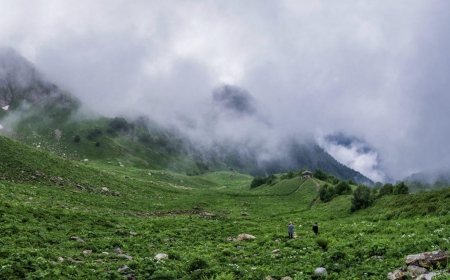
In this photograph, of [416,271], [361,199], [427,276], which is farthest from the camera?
[361,199]

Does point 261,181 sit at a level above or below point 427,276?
above

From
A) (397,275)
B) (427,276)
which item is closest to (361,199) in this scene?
(397,275)

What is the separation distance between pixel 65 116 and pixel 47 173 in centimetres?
16426

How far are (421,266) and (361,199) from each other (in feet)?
133

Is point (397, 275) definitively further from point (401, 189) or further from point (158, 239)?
point (401, 189)

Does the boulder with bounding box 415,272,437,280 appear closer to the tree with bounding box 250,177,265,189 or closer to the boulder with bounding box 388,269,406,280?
the boulder with bounding box 388,269,406,280

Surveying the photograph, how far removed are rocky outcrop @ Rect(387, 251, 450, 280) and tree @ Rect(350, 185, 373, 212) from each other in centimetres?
3929

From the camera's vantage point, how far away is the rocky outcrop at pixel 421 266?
42.7 feet

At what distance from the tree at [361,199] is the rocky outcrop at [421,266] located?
3929cm

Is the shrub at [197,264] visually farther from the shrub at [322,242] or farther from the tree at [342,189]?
the tree at [342,189]

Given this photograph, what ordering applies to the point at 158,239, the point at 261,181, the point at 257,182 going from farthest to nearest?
1. the point at 261,181
2. the point at 257,182
3. the point at 158,239

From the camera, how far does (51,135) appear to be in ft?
520

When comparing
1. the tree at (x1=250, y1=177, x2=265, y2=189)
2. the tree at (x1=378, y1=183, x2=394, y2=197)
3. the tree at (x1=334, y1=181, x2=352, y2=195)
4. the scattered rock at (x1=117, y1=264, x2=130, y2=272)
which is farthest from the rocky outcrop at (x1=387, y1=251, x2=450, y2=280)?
the tree at (x1=250, y1=177, x2=265, y2=189)

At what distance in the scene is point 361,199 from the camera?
5122cm
